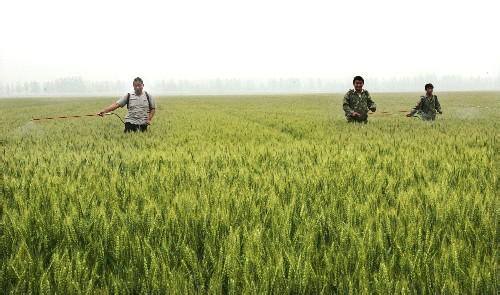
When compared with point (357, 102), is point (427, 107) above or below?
below

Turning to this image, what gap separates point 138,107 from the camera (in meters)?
11.2

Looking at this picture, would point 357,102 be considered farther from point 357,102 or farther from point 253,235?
point 253,235

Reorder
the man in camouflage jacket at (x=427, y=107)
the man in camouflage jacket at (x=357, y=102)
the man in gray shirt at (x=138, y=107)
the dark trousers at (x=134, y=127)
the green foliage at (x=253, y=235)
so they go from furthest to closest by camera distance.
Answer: the man in camouflage jacket at (x=427, y=107) < the man in camouflage jacket at (x=357, y=102) < the dark trousers at (x=134, y=127) < the man in gray shirt at (x=138, y=107) < the green foliage at (x=253, y=235)

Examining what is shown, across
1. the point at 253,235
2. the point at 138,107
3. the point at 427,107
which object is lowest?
the point at 253,235

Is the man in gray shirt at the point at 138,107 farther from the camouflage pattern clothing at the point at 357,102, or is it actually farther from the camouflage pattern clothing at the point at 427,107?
the camouflage pattern clothing at the point at 427,107

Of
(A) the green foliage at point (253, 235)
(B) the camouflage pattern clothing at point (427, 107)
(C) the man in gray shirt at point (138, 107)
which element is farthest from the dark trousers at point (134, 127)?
(B) the camouflage pattern clothing at point (427, 107)

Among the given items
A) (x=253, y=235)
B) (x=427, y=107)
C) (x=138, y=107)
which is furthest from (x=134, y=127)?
(x=253, y=235)

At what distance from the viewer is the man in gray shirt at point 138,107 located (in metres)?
10.9

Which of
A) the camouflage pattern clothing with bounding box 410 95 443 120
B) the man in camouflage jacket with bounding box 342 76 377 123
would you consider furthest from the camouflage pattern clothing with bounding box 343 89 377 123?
the camouflage pattern clothing with bounding box 410 95 443 120

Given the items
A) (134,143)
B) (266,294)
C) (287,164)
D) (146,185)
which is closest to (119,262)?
(266,294)

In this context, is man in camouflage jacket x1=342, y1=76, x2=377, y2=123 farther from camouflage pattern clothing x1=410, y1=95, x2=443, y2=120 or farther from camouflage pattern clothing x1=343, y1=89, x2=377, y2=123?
camouflage pattern clothing x1=410, y1=95, x2=443, y2=120

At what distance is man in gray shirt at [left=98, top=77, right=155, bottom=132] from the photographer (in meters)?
10.9

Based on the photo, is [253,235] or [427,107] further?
[427,107]

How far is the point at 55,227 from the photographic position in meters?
2.72
